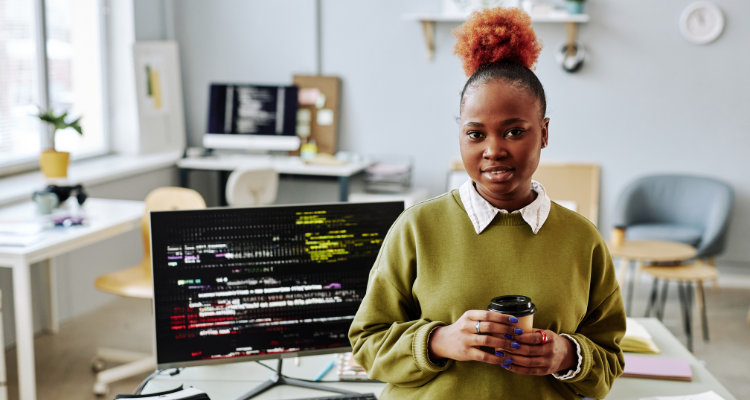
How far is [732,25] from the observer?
4.38 meters

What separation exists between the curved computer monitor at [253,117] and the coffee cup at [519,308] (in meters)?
4.08

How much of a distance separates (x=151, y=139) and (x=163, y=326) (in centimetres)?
361

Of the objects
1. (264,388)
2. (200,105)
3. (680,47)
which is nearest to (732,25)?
(680,47)

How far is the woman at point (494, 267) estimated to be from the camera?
0.95 meters

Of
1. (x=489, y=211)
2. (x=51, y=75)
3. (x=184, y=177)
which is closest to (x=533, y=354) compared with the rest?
(x=489, y=211)

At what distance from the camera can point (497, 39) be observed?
99 centimetres

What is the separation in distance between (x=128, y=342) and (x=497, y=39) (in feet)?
9.94

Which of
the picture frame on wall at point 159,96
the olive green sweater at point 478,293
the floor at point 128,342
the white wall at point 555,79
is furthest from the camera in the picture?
the picture frame on wall at point 159,96

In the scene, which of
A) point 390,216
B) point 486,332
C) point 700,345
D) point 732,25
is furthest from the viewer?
point 732,25

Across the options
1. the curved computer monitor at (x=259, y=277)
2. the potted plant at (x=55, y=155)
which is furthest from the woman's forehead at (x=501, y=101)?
the potted plant at (x=55, y=155)

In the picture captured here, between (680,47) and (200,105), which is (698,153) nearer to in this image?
(680,47)

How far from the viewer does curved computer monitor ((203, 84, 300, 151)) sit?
487 centimetres

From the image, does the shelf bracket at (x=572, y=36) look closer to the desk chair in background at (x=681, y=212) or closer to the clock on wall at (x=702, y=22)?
the clock on wall at (x=702, y=22)

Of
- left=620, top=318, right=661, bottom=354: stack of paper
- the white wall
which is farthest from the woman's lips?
the white wall
